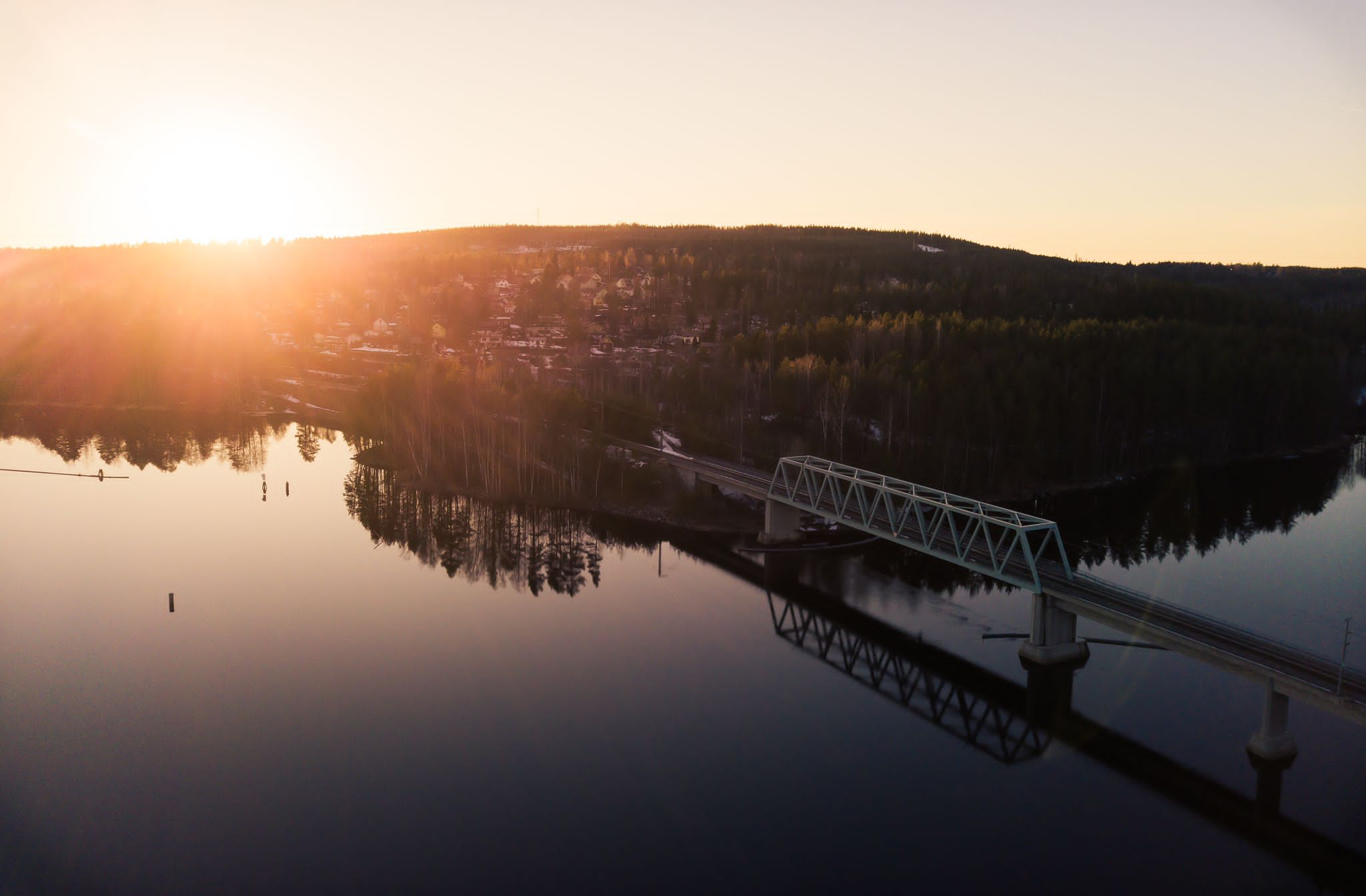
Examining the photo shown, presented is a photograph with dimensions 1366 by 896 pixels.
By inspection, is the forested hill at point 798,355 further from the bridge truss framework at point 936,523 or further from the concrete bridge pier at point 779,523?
the concrete bridge pier at point 779,523

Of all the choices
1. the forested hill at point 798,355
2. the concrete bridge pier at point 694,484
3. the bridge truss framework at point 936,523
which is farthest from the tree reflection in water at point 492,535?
the bridge truss framework at point 936,523

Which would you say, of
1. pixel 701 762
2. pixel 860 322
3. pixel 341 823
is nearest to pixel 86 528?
pixel 341 823

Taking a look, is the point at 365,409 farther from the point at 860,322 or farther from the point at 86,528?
the point at 860,322

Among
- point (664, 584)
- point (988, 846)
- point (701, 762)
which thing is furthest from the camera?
point (664, 584)

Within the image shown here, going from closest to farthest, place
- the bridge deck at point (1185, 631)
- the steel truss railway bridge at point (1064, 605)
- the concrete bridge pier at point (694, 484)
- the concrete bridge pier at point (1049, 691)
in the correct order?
the bridge deck at point (1185, 631), the steel truss railway bridge at point (1064, 605), the concrete bridge pier at point (1049, 691), the concrete bridge pier at point (694, 484)

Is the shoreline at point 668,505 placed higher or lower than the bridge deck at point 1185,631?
lower

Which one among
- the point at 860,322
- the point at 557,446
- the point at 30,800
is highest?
the point at 860,322
